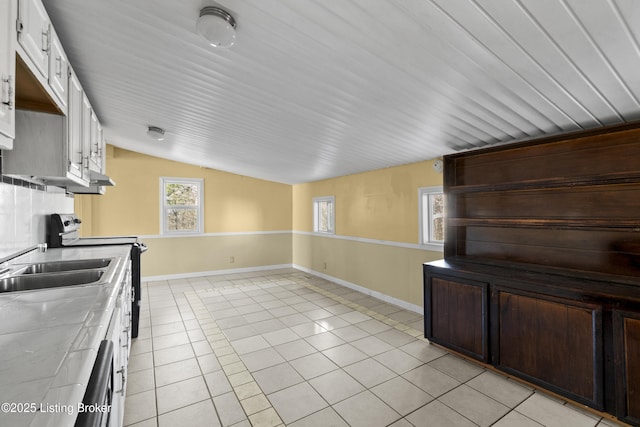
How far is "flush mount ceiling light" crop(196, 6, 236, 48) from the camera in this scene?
1.47m

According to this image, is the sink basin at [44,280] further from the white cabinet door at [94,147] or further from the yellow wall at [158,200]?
the yellow wall at [158,200]

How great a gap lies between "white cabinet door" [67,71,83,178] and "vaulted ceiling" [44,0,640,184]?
0.25 metres

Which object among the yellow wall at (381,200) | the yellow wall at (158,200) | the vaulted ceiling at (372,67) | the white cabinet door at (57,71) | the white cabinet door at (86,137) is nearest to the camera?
the vaulted ceiling at (372,67)

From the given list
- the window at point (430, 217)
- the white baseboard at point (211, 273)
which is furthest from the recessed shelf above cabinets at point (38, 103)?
the white baseboard at point (211, 273)

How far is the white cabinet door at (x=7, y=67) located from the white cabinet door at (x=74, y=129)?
2.90 feet

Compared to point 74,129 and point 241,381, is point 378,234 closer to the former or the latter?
point 241,381

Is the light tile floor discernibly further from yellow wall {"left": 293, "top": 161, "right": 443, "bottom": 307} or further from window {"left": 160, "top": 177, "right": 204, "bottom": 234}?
window {"left": 160, "top": 177, "right": 204, "bottom": 234}

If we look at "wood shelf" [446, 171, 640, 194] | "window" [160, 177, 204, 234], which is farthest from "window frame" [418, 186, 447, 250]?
"window" [160, 177, 204, 234]

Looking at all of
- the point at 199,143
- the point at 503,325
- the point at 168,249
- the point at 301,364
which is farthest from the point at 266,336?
the point at 168,249

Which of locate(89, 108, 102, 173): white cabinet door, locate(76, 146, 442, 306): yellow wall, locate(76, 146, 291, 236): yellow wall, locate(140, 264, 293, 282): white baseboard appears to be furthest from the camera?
locate(140, 264, 293, 282): white baseboard

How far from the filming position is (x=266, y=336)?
3254mm

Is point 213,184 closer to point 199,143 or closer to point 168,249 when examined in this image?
point 168,249

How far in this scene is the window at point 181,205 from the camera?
19.1 ft

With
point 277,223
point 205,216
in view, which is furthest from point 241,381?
point 277,223
